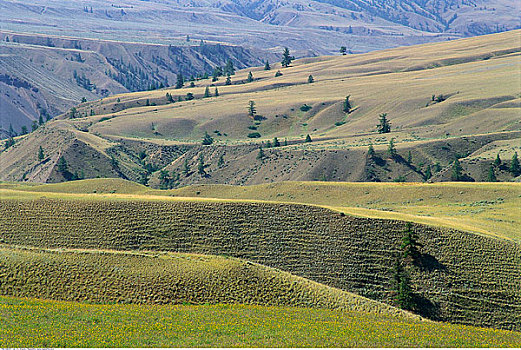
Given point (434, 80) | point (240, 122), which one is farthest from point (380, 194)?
point (434, 80)

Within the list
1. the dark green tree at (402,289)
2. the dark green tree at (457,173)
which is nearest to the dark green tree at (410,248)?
the dark green tree at (402,289)

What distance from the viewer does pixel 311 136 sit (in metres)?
146

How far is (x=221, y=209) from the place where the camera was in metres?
52.6

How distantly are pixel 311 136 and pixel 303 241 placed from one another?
98.9 metres

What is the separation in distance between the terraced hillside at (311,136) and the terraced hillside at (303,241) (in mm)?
53451

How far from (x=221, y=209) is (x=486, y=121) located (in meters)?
94.5

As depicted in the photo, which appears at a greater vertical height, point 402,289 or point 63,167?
point 402,289

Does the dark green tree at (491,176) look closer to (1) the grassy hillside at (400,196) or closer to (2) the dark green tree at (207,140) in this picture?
(1) the grassy hillside at (400,196)

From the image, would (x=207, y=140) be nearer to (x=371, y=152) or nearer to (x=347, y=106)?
(x=347, y=106)

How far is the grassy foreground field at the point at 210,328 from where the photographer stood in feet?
88.3

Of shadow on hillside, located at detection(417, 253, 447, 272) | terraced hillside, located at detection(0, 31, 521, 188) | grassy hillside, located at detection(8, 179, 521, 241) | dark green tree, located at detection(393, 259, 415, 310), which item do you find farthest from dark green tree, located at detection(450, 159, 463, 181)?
dark green tree, located at detection(393, 259, 415, 310)

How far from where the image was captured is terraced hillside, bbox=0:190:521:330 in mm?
42812

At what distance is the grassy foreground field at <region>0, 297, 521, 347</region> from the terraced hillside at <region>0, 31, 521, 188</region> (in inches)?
2725

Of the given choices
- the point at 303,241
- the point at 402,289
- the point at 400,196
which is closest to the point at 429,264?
the point at 402,289
